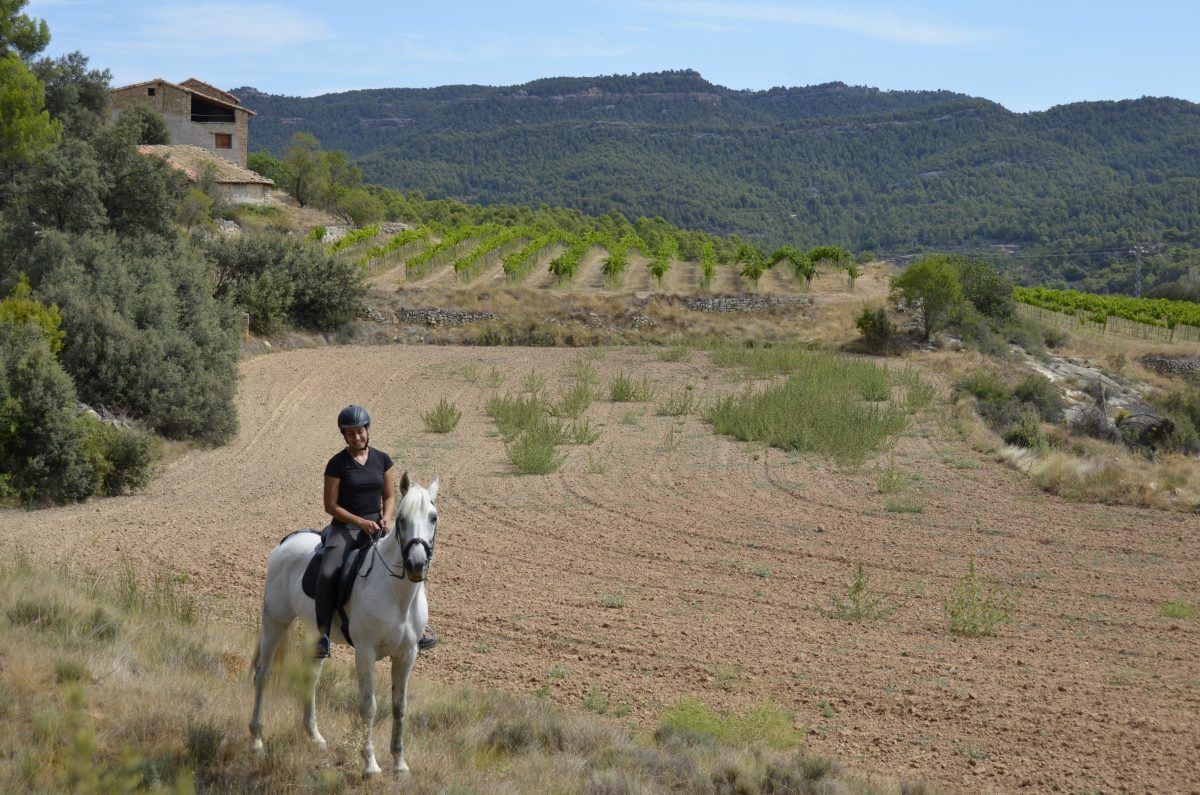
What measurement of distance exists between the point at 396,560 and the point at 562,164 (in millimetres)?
157712

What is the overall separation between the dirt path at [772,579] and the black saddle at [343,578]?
8.18 feet

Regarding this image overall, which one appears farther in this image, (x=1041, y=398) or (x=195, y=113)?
(x=195, y=113)

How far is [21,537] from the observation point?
12.3 meters

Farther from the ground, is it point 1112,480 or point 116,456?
point 1112,480

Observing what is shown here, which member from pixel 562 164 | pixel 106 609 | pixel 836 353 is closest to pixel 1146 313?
pixel 836 353

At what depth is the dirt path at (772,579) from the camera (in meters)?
8.39

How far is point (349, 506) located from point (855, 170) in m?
174

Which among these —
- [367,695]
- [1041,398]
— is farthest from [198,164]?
[367,695]

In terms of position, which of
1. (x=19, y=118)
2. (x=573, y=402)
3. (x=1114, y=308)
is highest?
(x=19, y=118)

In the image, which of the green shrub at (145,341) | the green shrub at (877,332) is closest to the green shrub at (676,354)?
the green shrub at (877,332)

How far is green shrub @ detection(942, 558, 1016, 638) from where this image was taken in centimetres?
1063

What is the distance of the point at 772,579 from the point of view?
12398 millimetres

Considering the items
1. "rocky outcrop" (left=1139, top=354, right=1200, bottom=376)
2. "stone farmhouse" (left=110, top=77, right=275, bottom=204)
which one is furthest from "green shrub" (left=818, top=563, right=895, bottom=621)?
"stone farmhouse" (left=110, top=77, right=275, bottom=204)

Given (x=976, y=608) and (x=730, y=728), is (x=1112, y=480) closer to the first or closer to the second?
(x=976, y=608)
